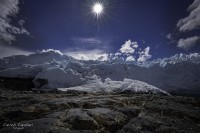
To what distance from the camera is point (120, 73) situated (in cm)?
5672

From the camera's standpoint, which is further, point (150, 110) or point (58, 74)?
point (58, 74)

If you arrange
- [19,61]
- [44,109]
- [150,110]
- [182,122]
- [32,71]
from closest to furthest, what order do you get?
[182,122] → [44,109] → [150,110] → [32,71] → [19,61]

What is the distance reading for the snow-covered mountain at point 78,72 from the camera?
38806mm

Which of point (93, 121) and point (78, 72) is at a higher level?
point (78, 72)

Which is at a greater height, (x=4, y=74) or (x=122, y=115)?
(x=4, y=74)

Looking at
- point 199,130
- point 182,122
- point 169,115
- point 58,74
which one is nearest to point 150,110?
point 169,115

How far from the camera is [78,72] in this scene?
159 feet

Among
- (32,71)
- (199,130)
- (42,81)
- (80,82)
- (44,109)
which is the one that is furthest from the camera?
(32,71)

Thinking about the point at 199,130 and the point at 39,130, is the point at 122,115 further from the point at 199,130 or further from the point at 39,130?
the point at 39,130

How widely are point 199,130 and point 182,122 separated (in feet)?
2.39

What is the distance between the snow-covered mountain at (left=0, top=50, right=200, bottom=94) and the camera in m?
38.8

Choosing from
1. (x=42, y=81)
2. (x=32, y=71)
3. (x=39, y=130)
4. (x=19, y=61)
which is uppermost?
(x=19, y=61)

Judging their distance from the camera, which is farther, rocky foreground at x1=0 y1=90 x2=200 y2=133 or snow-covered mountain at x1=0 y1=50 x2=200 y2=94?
snow-covered mountain at x1=0 y1=50 x2=200 y2=94

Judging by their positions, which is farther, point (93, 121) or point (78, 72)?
point (78, 72)
